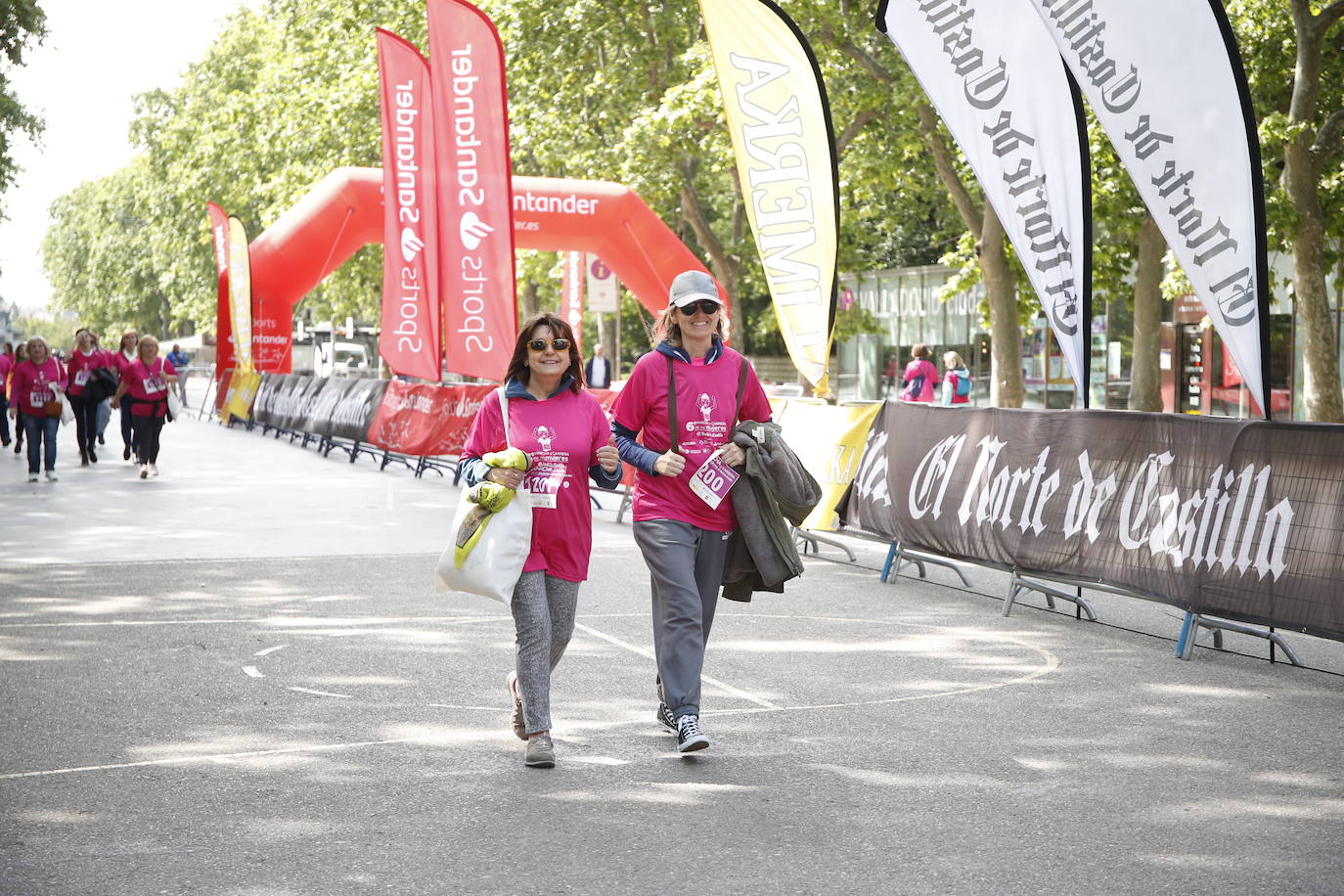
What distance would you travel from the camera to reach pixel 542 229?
25688 millimetres

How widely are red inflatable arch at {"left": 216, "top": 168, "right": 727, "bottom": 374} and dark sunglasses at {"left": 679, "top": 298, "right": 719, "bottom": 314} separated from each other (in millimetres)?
19194

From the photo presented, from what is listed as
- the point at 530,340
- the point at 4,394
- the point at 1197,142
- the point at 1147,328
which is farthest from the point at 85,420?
the point at 530,340

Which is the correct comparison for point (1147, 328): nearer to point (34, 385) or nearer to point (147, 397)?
point (147, 397)

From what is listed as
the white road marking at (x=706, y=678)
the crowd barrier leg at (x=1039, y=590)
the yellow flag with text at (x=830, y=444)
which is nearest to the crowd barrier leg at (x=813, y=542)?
the yellow flag with text at (x=830, y=444)

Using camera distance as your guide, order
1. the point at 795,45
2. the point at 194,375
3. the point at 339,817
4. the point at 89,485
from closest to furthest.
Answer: the point at 339,817, the point at 795,45, the point at 89,485, the point at 194,375

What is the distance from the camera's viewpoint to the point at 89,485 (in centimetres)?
1878

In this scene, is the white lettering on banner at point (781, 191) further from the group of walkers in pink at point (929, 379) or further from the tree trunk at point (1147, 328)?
the tree trunk at point (1147, 328)

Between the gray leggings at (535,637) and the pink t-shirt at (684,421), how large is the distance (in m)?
0.48

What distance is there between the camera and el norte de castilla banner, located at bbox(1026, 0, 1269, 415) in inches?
340

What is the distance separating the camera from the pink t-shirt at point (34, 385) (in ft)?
61.2

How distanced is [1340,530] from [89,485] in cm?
1512

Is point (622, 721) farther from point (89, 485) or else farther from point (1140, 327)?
point (1140, 327)

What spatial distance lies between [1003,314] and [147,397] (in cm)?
1377

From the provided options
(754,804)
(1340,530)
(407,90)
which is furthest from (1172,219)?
(407,90)
